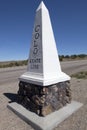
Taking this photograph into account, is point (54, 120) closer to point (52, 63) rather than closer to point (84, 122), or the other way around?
point (84, 122)

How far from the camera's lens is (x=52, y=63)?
4965mm

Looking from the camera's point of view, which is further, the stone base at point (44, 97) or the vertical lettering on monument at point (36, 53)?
the vertical lettering on monument at point (36, 53)

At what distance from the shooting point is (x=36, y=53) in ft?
16.4

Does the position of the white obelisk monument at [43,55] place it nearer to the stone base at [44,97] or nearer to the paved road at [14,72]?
the stone base at [44,97]

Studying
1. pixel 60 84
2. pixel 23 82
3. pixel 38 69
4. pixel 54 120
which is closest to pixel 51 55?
pixel 38 69

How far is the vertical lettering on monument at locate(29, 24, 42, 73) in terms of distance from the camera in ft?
15.9

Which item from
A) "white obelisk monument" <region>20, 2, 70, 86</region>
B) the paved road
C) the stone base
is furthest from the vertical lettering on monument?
the paved road

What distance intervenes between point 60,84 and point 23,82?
4.40 ft

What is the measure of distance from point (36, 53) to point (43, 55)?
1.21 ft

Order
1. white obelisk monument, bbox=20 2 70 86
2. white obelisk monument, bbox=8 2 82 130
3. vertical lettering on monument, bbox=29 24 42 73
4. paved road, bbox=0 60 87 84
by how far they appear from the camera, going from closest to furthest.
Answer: white obelisk monument, bbox=8 2 82 130, white obelisk monument, bbox=20 2 70 86, vertical lettering on monument, bbox=29 24 42 73, paved road, bbox=0 60 87 84

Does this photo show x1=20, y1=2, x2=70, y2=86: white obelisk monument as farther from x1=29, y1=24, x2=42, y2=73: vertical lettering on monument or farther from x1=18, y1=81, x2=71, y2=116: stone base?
x1=18, y1=81, x2=71, y2=116: stone base

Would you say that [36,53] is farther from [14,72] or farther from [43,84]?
[14,72]

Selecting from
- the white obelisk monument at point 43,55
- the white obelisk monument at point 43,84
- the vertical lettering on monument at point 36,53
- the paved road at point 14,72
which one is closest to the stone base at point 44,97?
the white obelisk monument at point 43,84

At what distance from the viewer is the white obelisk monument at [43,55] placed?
4703mm
